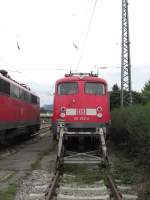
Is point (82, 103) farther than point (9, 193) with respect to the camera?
Yes

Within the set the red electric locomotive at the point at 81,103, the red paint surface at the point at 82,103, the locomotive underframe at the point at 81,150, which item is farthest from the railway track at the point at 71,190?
the red paint surface at the point at 82,103

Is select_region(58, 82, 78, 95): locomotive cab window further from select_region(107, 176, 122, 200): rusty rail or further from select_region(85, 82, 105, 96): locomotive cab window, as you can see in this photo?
select_region(107, 176, 122, 200): rusty rail

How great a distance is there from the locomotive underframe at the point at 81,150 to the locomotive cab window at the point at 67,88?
1705mm

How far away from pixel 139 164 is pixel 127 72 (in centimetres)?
1725

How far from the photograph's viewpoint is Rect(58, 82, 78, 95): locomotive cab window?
20.7 meters

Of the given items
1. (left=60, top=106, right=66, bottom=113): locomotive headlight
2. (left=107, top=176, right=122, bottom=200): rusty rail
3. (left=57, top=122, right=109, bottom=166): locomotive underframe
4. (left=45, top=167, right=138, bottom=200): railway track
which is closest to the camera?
(left=107, top=176, right=122, bottom=200): rusty rail

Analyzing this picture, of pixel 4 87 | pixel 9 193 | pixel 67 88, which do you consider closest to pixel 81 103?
pixel 67 88

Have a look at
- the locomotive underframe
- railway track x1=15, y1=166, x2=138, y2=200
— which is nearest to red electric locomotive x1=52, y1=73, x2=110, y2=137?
the locomotive underframe

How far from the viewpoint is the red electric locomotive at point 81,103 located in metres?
19.6

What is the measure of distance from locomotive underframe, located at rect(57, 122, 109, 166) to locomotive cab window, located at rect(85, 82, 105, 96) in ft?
6.91

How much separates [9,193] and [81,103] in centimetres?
962

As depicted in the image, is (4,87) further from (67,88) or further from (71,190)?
(71,190)

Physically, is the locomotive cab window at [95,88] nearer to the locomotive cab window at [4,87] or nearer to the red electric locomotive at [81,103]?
the red electric locomotive at [81,103]

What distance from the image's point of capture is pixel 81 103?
20172mm
